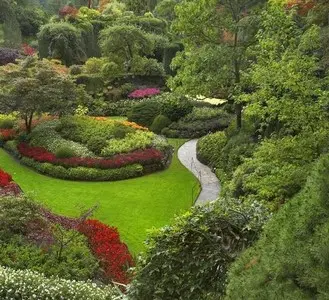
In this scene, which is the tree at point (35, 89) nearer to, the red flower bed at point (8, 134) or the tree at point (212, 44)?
the red flower bed at point (8, 134)

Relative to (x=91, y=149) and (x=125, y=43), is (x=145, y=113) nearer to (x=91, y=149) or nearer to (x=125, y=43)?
(x=91, y=149)

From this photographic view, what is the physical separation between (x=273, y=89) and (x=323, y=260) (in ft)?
29.5

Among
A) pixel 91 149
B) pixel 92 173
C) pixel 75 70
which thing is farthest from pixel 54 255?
pixel 75 70

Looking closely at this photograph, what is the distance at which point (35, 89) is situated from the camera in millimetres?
→ 21125

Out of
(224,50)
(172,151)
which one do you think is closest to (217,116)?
(172,151)

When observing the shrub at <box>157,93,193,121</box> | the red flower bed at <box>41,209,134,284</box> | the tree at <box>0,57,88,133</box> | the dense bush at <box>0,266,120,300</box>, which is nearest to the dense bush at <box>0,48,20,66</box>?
the tree at <box>0,57,88,133</box>

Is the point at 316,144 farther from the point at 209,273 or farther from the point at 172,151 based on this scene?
the point at 172,151

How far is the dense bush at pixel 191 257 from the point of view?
6867 mm

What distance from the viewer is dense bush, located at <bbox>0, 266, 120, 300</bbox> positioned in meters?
8.75

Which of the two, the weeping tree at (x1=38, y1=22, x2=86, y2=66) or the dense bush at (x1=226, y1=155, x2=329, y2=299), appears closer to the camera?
the dense bush at (x1=226, y1=155, x2=329, y2=299)

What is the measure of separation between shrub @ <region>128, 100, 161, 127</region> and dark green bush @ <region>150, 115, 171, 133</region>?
0.91 meters

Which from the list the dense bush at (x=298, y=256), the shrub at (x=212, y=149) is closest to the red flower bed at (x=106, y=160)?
the shrub at (x=212, y=149)

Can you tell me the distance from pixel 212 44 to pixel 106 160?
257 inches

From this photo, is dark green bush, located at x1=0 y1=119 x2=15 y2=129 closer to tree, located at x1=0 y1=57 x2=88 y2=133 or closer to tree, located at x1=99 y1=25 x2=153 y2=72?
tree, located at x1=0 y1=57 x2=88 y2=133
